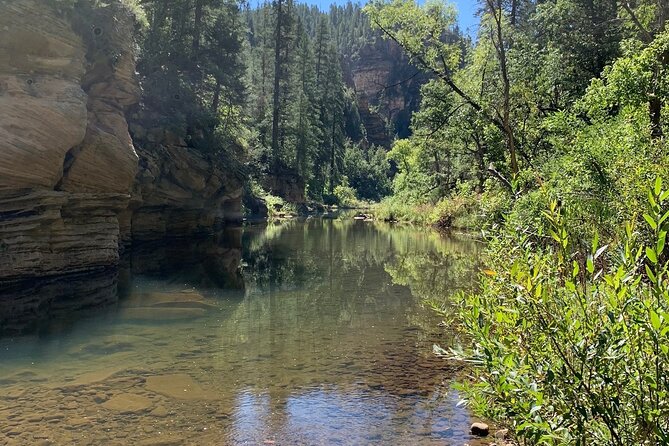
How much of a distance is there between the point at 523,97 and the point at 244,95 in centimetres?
2686

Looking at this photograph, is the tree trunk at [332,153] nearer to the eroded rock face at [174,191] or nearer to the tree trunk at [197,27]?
the tree trunk at [197,27]

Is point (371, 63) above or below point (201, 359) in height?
above

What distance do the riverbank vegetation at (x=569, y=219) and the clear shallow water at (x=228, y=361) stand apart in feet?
6.88

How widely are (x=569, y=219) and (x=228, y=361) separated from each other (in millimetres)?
5397

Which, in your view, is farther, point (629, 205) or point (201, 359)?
point (201, 359)

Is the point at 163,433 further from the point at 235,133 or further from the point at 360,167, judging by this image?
the point at 360,167

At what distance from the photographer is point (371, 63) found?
128375 mm

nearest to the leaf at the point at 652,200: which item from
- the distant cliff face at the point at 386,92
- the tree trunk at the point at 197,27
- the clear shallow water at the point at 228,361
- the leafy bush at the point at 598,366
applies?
the leafy bush at the point at 598,366

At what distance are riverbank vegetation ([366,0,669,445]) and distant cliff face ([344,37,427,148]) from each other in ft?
285

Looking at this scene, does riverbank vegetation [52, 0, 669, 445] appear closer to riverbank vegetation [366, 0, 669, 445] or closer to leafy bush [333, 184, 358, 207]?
riverbank vegetation [366, 0, 669, 445]

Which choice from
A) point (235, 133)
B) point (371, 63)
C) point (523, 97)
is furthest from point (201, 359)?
point (371, 63)

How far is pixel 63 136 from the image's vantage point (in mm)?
14773

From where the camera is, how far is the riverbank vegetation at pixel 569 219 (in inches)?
98.9

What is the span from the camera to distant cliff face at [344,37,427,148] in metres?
113
